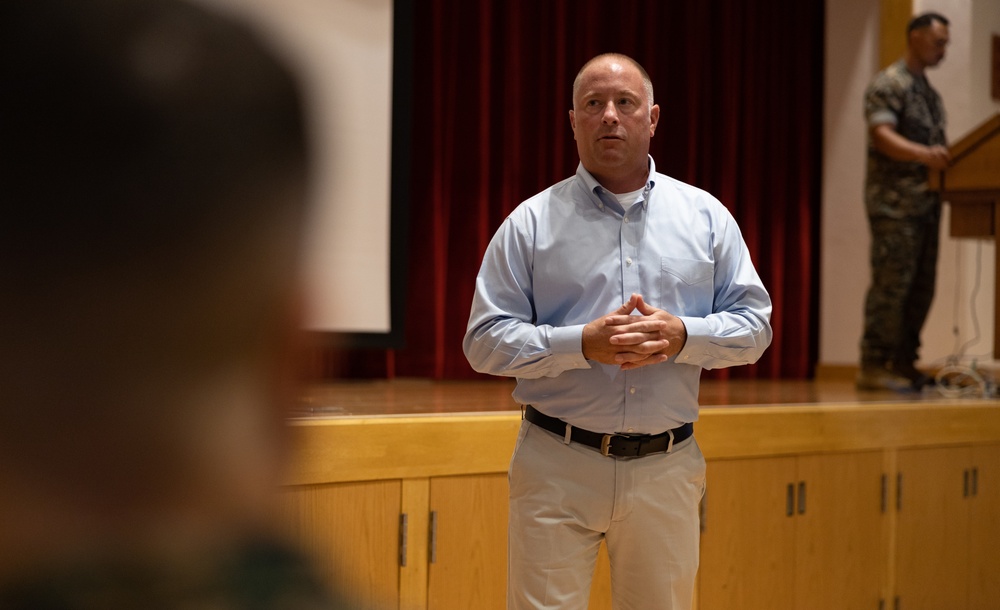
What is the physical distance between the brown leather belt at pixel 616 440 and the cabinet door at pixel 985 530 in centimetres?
230

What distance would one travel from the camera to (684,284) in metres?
1.85

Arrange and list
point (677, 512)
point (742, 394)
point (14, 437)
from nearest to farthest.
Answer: point (14, 437) < point (677, 512) < point (742, 394)

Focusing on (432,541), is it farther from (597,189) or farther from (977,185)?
(977,185)

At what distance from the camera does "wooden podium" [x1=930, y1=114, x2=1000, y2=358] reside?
379cm

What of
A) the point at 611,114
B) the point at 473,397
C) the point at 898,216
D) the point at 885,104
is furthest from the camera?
the point at 898,216

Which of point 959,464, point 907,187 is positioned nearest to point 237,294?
point 959,464

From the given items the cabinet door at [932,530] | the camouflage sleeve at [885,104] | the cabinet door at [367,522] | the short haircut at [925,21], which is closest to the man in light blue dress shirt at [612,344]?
the cabinet door at [367,522]

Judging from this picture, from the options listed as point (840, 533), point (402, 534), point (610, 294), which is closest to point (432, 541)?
point (402, 534)

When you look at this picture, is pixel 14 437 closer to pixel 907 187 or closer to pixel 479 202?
pixel 907 187

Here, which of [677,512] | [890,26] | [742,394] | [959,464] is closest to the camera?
[677,512]

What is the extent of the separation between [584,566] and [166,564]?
1540mm

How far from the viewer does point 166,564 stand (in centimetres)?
33

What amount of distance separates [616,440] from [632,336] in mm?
213

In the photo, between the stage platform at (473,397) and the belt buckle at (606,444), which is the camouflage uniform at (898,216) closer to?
the stage platform at (473,397)
